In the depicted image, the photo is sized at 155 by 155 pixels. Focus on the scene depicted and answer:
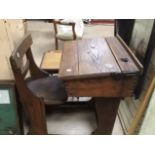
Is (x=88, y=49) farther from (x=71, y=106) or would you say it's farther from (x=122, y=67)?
(x=71, y=106)

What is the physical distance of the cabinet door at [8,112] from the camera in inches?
52.9

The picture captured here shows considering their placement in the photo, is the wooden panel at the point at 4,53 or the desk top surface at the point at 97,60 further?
the wooden panel at the point at 4,53

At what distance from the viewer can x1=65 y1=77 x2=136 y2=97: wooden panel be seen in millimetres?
1160

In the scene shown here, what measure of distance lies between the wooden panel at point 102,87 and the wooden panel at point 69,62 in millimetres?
48

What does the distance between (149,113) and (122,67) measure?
1.24 feet

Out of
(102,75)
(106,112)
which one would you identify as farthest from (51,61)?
(102,75)

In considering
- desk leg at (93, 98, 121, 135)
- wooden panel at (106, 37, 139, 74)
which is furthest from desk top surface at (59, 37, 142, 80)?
desk leg at (93, 98, 121, 135)

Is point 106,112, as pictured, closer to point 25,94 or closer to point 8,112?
point 25,94

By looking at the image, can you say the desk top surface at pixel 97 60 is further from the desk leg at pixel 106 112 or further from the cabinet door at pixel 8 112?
the cabinet door at pixel 8 112

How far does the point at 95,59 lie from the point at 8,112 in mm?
682

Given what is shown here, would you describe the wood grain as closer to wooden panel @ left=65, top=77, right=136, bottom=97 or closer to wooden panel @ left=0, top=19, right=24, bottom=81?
wooden panel @ left=65, top=77, right=136, bottom=97

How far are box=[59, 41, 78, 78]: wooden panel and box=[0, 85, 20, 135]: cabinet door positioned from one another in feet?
1.21

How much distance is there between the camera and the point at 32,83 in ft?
5.01

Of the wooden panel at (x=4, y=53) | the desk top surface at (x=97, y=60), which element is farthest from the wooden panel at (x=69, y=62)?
the wooden panel at (x=4, y=53)
